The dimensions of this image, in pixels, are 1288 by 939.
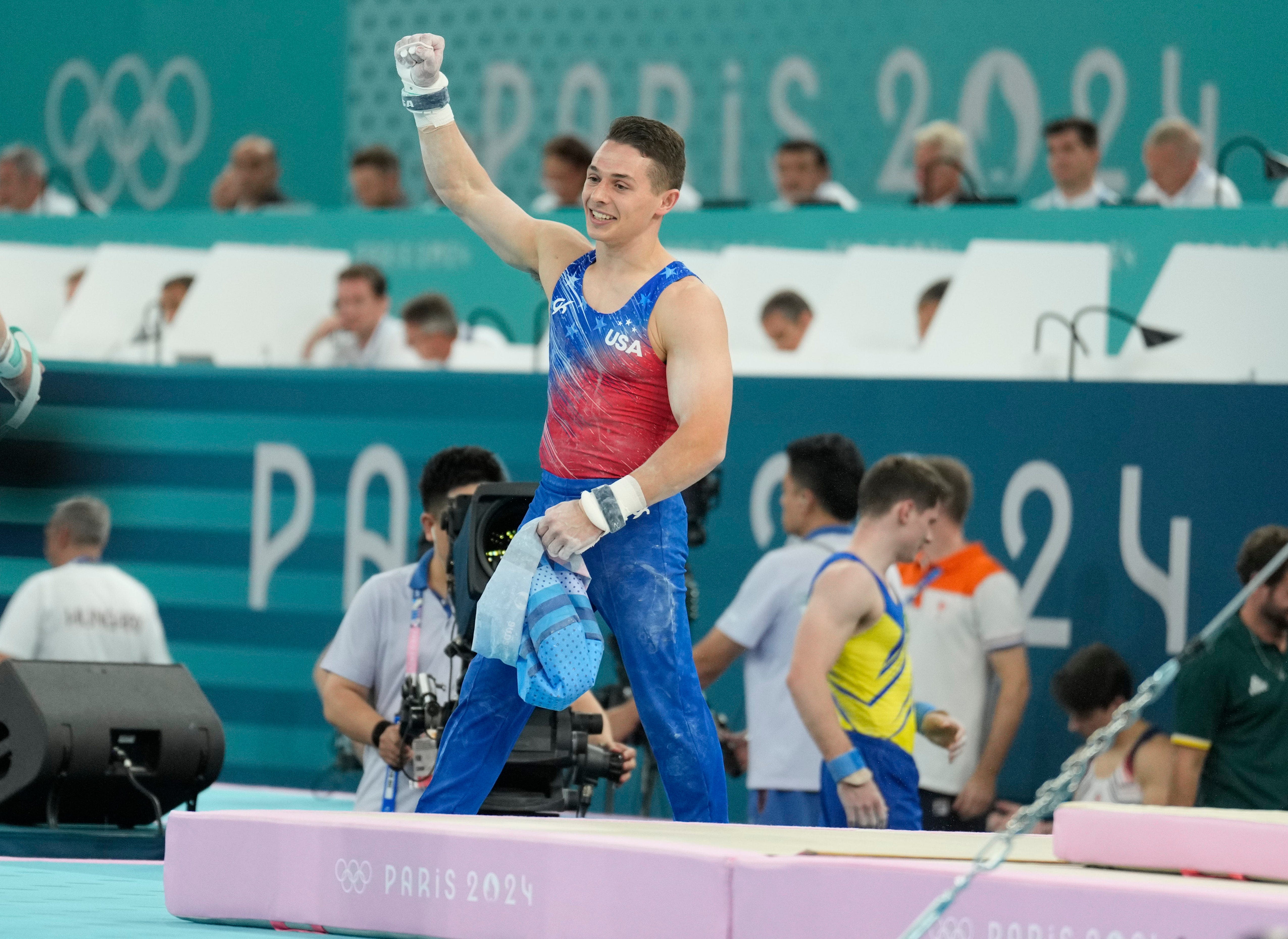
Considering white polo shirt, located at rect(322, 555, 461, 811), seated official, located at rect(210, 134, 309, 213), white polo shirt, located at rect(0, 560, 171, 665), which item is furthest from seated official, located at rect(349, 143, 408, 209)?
white polo shirt, located at rect(322, 555, 461, 811)

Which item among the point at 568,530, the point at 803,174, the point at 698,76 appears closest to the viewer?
the point at 568,530

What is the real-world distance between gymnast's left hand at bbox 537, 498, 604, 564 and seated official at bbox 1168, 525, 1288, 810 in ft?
9.66

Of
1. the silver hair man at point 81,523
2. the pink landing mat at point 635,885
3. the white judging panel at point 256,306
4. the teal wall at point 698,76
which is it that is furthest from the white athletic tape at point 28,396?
the teal wall at point 698,76

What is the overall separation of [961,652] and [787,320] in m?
3.07

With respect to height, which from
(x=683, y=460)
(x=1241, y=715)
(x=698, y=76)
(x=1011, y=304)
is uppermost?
(x=698, y=76)

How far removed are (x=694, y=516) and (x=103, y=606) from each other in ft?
9.32

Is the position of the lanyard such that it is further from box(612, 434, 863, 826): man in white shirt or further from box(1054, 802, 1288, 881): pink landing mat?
box(1054, 802, 1288, 881): pink landing mat

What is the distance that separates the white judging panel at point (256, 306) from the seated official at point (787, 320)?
2.66m

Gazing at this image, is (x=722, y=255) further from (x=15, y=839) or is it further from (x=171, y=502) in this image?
(x=15, y=839)

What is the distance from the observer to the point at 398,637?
5.49 m

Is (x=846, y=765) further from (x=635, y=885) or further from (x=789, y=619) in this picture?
(x=635, y=885)

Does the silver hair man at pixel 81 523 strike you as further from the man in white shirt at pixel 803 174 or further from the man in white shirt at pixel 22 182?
the man in white shirt at pixel 22 182

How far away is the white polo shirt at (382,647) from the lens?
18.0ft

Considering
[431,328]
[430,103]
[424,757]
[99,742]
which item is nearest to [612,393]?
[430,103]
